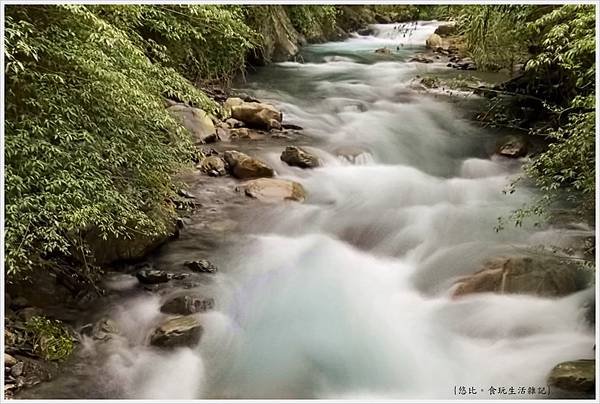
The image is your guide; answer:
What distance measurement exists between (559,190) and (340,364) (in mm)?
2544

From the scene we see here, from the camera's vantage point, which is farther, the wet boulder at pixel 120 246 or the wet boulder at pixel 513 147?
the wet boulder at pixel 513 147

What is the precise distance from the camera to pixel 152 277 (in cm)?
373

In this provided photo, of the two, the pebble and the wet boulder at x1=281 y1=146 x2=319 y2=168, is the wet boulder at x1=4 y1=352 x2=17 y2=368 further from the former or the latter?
the wet boulder at x1=281 y1=146 x2=319 y2=168

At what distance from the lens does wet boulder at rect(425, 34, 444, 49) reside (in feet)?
38.7

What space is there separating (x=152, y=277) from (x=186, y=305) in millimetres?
409

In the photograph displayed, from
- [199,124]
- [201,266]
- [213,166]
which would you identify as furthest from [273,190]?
[199,124]

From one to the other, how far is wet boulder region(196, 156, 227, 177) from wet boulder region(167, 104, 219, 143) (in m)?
0.57

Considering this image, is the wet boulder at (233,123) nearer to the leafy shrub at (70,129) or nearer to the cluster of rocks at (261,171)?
the cluster of rocks at (261,171)

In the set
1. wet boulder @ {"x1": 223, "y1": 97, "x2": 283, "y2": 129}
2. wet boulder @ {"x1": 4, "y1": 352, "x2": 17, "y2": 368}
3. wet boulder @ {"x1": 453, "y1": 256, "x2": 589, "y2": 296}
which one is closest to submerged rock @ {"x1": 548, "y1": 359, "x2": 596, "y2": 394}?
wet boulder @ {"x1": 453, "y1": 256, "x2": 589, "y2": 296}

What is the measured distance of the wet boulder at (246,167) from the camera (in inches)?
216

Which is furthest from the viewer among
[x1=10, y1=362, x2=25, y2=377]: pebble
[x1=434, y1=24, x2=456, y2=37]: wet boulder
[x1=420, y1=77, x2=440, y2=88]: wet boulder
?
[x1=434, y1=24, x2=456, y2=37]: wet boulder

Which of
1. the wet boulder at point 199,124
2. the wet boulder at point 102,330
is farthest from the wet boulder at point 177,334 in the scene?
the wet boulder at point 199,124

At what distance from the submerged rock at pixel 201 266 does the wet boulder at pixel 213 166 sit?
5.46 ft

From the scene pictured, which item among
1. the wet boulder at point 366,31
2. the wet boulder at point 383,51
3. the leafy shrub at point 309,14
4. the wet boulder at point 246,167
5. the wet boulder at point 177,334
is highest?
the leafy shrub at point 309,14
